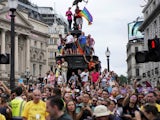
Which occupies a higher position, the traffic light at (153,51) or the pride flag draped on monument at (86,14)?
the pride flag draped on monument at (86,14)

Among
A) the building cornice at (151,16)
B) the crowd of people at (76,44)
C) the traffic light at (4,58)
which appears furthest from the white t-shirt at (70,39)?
the building cornice at (151,16)

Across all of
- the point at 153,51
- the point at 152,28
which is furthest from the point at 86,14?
the point at 152,28

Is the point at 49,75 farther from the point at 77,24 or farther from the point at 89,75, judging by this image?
the point at 77,24

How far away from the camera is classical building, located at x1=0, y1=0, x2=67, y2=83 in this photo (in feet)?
255

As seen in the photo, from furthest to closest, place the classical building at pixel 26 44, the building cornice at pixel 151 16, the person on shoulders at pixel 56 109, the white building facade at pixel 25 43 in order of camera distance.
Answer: the classical building at pixel 26 44
the white building facade at pixel 25 43
the building cornice at pixel 151 16
the person on shoulders at pixel 56 109

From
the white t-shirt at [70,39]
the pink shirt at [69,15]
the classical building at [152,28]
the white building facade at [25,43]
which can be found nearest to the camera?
the white t-shirt at [70,39]

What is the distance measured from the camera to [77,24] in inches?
1201

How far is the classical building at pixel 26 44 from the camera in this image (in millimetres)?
77812

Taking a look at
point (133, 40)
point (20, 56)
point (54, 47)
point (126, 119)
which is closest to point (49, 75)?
point (126, 119)

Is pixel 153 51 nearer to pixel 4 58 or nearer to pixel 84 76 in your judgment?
pixel 4 58

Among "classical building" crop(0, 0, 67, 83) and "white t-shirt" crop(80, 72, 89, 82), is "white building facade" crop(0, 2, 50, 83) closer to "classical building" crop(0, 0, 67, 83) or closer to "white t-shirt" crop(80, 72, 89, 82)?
"classical building" crop(0, 0, 67, 83)

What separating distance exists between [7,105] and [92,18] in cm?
2277

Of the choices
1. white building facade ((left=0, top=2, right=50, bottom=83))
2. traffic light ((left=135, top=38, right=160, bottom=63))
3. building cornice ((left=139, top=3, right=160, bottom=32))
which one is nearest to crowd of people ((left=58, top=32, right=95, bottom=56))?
traffic light ((left=135, top=38, right=160, bottom=63))

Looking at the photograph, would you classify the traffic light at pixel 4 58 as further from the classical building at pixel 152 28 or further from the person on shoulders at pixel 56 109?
→ the classical building at pixel 152 28
